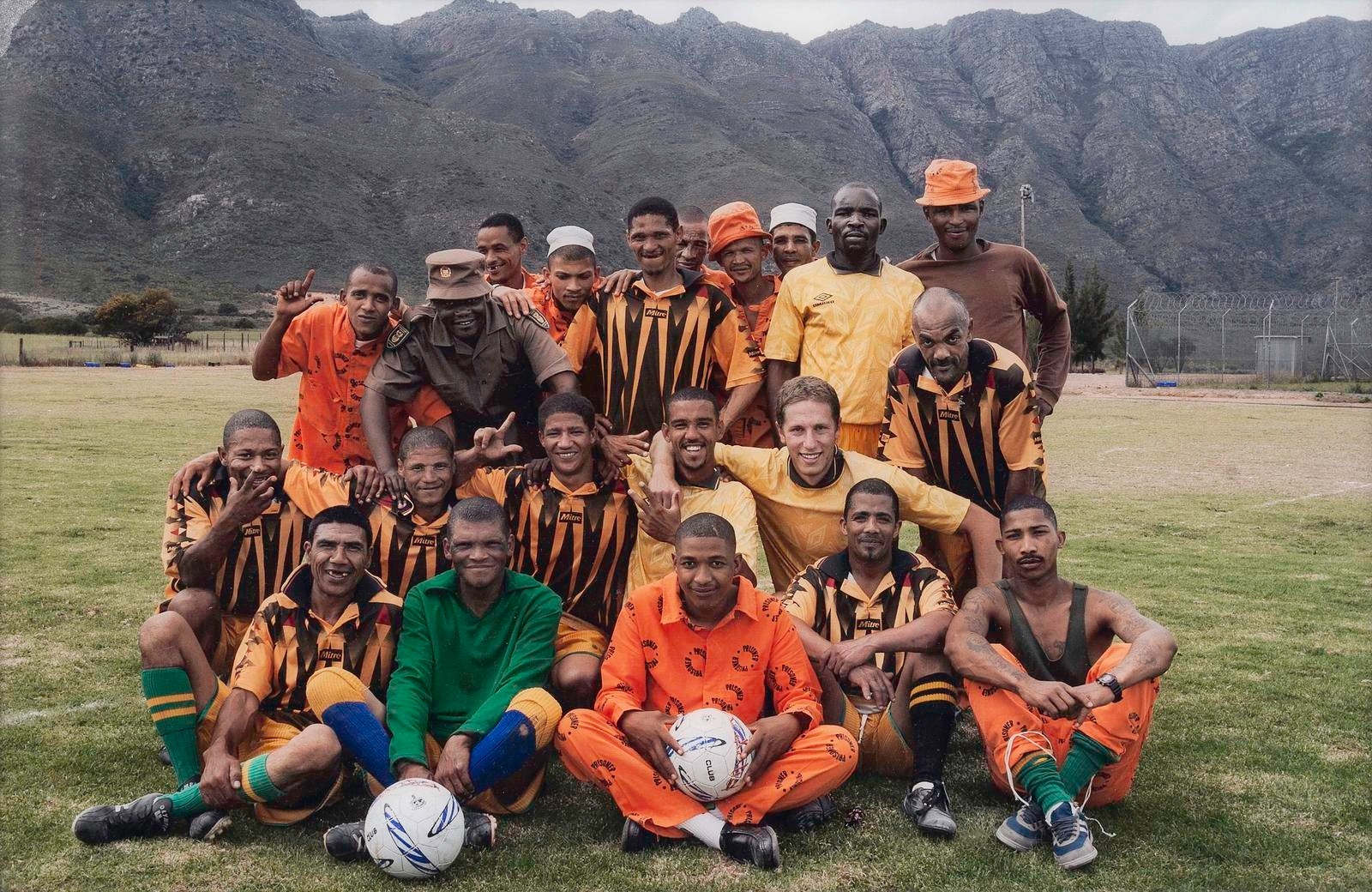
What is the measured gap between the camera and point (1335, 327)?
99.5 feet

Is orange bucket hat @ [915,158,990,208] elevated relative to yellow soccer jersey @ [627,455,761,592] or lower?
elevated

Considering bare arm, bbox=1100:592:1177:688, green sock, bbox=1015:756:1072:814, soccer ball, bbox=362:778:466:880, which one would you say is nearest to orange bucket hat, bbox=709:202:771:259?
bare arm, bbox=1100:592:1177:688

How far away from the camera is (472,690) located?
3.93 meters

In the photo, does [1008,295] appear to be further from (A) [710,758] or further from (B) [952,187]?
(A) [710,758]

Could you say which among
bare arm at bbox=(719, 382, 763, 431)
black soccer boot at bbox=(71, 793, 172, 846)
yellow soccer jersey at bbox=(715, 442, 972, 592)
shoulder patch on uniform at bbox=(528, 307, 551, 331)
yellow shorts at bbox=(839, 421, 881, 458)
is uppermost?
shoulder patch on uniform at bbox=(528, 307, 551, 331)

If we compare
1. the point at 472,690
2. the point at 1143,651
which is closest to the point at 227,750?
the point at 472,690

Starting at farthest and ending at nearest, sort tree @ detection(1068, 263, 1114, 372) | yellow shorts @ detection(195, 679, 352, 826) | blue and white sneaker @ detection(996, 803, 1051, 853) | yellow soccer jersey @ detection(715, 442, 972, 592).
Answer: tree @ detection(1068, 263, 1114, 372), yellow soccer jersey @ detection(715, 442, 972, 592), yellow shorts @ detection(195, 679, 352, 826), blue and white sneaker @ detection(996, 803, 1051, 853)

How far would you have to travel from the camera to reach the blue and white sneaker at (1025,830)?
339 centimetres

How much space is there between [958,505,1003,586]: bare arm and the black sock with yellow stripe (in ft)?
2.13

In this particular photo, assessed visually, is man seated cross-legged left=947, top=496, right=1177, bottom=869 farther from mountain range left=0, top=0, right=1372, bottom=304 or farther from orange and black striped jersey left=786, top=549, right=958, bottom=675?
mountain range left=0, top=0, right=1372, bottom=304

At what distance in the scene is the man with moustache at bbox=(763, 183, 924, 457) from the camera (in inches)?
203

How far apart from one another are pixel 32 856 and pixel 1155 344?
3521cm

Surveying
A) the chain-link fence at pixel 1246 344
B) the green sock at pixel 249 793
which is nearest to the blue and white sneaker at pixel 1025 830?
the green sock at pixel 249 793

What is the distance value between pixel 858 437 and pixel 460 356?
1.91 metres
